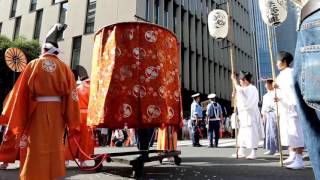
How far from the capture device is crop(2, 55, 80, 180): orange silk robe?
3.27 m

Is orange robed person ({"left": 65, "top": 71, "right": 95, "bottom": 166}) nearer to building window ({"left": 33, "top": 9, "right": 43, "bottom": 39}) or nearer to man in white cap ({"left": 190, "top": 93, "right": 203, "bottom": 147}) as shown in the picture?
man in white cap ({"left": 190, "top": 93, "right": 203, "bottom": 147})

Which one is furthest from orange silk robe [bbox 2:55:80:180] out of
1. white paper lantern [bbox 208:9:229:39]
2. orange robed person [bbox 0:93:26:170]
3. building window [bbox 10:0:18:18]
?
building window [bbox 10:0:18:18]

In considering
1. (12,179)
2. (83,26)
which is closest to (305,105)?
(12,179)

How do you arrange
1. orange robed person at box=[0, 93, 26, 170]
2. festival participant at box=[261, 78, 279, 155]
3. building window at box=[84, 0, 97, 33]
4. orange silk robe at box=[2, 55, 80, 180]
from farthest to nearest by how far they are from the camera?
building window at box=[84, 0, 97, 33] < festival participant at box=[261, 78, 279, 155] < orange robed person at box=[0, 93, 26, 170] < orange silk robe at box=[2, 55, 80, 180]

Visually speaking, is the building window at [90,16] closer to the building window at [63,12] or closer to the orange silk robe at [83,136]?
the building window at [63,12]

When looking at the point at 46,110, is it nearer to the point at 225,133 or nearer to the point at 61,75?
the point at 61,75

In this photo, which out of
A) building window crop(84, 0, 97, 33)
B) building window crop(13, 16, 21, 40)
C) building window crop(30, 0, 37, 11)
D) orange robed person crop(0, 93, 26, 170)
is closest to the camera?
orange robed person crop(0, 93, 26, 170)

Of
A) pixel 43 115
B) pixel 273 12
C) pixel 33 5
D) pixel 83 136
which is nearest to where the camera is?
pixel 43 115

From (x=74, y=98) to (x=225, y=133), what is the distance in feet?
57.6

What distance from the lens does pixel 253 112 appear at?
6.57 meters

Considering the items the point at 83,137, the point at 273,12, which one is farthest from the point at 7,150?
the point at 273,12

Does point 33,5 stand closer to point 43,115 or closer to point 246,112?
point 246,112

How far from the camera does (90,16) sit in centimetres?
2119

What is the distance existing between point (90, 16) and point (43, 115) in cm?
1901
